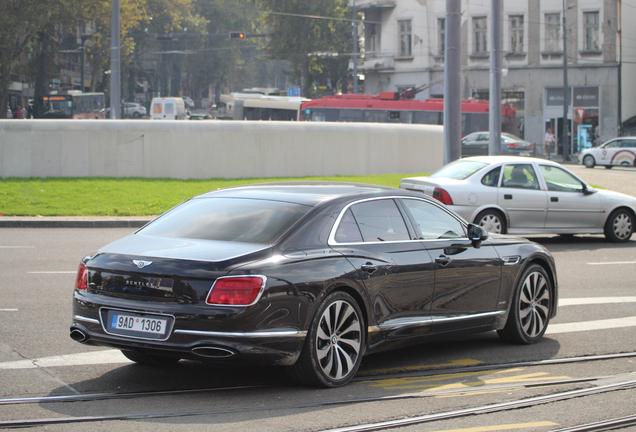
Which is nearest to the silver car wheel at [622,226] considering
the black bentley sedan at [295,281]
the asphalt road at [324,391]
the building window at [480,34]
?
the asphalt road at [324,391]

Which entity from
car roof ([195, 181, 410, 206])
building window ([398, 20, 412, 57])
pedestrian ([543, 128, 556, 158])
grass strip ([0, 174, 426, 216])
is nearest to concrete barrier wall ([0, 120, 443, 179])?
grass strip ([0, 174, 426, 216])

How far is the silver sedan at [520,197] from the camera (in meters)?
14.2

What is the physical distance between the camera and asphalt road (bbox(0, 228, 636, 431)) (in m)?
4.79

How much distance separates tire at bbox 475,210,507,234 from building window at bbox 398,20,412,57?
43075 millimetres

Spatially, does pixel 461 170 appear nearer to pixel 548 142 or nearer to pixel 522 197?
pixel 522 197

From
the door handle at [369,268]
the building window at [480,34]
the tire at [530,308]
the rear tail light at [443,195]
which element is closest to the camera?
the door handle at [369,268]

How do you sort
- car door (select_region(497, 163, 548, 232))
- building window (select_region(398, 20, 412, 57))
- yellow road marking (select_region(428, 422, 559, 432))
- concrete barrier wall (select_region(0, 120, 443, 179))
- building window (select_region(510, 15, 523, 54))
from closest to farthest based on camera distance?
yellow road marking (select_region(428, 422, 559, 432)) → car door (select_region(497, 163, 548, 232)) → concrete barrier wall (select_region(0, 120, 443, 179)) → building window (select_region(510, 15, 523, 54)) → building window (select_region(398, 20, 412, 57))

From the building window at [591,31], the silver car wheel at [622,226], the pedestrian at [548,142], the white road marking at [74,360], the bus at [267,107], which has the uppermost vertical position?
Answer: the building window at [591,31]

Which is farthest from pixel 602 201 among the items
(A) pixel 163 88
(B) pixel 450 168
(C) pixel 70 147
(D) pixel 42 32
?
(A) pixel 163 88

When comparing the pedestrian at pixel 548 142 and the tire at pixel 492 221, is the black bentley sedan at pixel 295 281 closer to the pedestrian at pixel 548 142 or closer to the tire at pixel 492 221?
the tire at pixel 492 221

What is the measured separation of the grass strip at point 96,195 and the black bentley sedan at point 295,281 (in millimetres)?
12297

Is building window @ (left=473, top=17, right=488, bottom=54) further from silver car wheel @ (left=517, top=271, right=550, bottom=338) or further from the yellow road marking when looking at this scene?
the yellow road marking

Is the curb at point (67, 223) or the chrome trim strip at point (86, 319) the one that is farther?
the curb at point (67, 223)

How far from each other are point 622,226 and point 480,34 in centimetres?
4031
